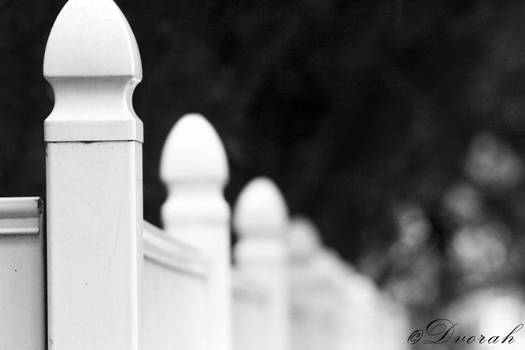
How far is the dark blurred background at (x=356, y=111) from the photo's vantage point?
5.38 m

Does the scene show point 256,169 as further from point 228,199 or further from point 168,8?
point 168,8

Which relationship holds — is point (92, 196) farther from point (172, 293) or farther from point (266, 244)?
point (266, 244)

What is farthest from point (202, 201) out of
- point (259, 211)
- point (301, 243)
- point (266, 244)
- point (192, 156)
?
point (301, 243)

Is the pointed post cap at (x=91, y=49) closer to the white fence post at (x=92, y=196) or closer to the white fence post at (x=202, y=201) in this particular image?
the white fence post at (x=92, y=196)

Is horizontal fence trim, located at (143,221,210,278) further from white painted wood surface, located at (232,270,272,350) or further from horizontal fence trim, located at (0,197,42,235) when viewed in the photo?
white painted wood surface, located at (232,270,272,350)

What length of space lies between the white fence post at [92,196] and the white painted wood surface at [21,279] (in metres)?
0.07

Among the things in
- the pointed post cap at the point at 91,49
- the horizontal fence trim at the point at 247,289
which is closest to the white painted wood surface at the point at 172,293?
the pointed post cap at the point at 91,49

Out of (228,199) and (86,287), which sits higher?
(86,287)

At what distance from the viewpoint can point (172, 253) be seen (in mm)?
3598

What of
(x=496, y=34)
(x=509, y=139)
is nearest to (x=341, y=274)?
(x=496, y=34)

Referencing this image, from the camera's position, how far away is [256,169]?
30.7 feet

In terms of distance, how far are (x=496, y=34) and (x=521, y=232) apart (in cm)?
920

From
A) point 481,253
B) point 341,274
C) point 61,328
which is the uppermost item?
point 61,328

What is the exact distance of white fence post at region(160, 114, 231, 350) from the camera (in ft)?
14.3
